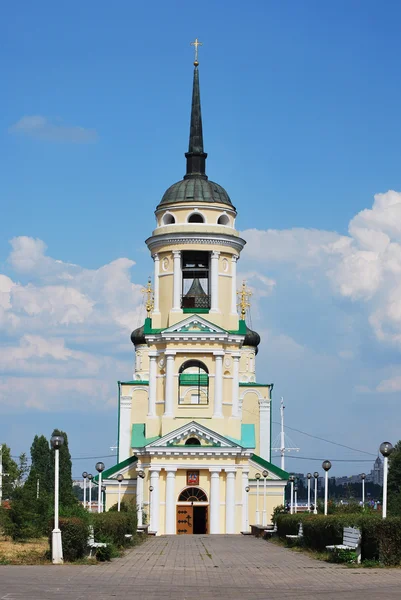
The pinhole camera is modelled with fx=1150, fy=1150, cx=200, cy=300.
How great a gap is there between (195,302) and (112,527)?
30.4 metres

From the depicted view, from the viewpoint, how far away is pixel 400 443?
93.6m

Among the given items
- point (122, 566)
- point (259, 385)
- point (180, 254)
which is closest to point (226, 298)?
point (180, 254)

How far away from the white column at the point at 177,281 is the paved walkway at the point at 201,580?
31095 millimetres

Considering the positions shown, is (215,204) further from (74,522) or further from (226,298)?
(74,522)

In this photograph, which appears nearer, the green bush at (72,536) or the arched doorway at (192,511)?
the green bush at (72,536)

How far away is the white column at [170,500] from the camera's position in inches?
2233

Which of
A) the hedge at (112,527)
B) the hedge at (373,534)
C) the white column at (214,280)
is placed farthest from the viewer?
the white column at (214,280)

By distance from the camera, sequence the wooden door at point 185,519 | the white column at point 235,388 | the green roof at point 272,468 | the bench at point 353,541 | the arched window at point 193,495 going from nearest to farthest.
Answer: the bench at point 353,541 < the wooden door at point 185,519 < the arched window at point 193,495 < the white column at point 235,388 < the green roof at point 272,468

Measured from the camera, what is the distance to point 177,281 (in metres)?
59.5

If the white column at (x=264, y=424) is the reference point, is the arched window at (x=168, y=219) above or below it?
above

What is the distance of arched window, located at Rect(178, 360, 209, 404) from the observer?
195 ft

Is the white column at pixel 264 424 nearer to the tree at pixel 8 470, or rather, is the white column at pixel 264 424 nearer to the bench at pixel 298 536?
the tree at pixel 8 470

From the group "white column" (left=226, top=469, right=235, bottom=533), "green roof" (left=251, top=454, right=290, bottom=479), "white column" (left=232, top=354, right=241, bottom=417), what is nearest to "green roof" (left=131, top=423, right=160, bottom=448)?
"white column" (left=232, top=354, right=241, bottom=417)

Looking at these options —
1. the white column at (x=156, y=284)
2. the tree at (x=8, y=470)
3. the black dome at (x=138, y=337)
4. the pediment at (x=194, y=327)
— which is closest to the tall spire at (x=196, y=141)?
the white column at (x=156, y=284)
